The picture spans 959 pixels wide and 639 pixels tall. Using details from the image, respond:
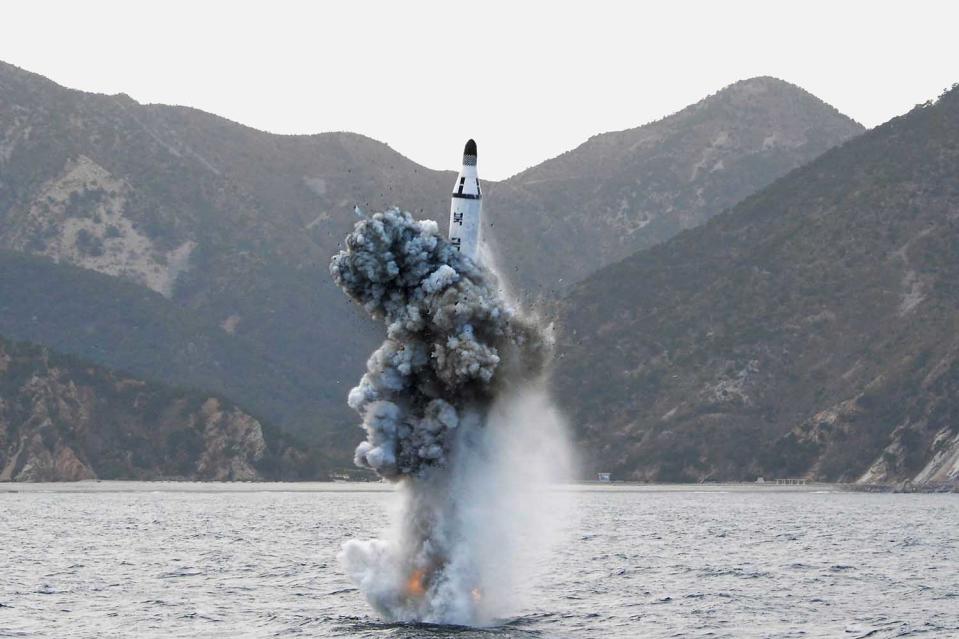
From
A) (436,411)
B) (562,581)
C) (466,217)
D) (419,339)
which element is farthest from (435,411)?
(562,581)

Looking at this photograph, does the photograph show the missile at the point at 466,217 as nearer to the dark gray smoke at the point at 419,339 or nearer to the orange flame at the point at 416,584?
the dark gray smoke at the point at 419,339

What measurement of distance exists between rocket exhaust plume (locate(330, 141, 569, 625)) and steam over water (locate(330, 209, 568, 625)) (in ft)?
0.22

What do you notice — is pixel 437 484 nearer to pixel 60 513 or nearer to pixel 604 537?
pixel 604 537

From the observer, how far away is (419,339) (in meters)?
83.7

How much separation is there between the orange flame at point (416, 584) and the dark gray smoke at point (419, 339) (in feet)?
16.9

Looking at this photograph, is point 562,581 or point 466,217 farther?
point 562,581

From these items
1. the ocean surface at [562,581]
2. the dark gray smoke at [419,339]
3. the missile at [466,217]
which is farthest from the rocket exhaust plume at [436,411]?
the missile at [466,217]

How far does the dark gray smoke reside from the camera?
82188 millimetres

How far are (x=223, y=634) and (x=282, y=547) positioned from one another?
56.9 m

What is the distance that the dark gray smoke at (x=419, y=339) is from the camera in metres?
82.2

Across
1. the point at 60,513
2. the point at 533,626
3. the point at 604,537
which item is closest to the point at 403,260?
the point at 533,626

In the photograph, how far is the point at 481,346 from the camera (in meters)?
81.6

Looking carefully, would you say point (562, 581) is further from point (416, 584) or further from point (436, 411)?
point (436, 411)

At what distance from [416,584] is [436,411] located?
8.85 meters
